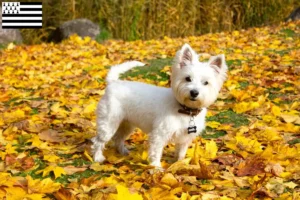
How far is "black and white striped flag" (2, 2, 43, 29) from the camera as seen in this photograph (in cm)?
1273

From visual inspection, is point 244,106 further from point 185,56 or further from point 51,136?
point 51,136

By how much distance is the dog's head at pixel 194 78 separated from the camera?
3494 mm

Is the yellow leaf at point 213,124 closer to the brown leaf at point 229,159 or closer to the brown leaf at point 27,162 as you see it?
the brown leaf at point 229,159

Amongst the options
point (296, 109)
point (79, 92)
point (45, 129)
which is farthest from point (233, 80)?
point (45, 129)

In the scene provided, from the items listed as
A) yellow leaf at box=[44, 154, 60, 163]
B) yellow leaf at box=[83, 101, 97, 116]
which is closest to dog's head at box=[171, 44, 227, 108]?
yellow leaf at box=[44, 154, 60, 163]

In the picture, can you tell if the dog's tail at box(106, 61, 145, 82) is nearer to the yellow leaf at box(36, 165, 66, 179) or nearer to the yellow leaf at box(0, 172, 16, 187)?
the yellow leaf at box(36, 165, 66, 179)

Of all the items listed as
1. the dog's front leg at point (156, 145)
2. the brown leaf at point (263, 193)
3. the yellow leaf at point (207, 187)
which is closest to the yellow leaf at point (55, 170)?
the dog's front leg at point (156, 145)

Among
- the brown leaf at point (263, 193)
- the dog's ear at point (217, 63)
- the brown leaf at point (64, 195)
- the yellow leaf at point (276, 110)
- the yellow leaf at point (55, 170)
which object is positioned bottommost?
the yellow leaf at point (55, 170)

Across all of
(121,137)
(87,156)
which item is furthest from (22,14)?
(87,156)

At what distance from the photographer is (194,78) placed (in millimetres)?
3533

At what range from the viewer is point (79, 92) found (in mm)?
6539

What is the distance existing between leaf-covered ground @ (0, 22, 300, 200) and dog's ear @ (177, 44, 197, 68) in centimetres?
74

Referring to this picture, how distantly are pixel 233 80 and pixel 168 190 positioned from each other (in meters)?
3.90

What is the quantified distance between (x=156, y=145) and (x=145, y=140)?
1029mm
